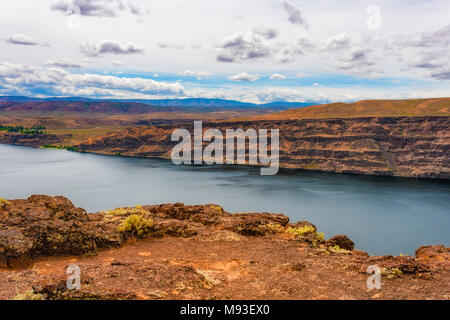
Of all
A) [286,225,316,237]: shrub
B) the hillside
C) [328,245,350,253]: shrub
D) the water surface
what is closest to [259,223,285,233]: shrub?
[286,225,316,237]: shrub

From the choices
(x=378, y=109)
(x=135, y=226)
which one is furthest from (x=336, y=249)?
(x=378, y=109)

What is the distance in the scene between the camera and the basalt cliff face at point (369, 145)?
374 feet

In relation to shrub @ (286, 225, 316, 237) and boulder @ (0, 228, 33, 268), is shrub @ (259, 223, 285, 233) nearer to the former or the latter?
shrub @ (286, 225, 316, 237)

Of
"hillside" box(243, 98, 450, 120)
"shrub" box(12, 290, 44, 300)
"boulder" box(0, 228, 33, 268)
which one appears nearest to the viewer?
"shrub" box(12, 290, 44, 300)

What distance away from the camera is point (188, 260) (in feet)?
43.8

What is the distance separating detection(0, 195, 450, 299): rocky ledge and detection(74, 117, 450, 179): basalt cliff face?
11006 cm

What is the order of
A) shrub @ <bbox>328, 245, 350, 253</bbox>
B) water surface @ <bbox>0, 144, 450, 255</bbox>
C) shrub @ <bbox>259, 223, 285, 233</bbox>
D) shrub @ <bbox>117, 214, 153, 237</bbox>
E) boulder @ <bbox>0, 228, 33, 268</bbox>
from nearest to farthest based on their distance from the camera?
boulder @ <bbox>0, 228, 33, 268</bbox> < shrub @ <bbox>328, 245, 350, 253</bbox> < shrub @ <bbox>117, 214, 153, 237</bbox> < shrub @ <bbox>259, 223, 285, 233</bbox> < water surface @ <bbox>0, 144, 450, 255</bbox>

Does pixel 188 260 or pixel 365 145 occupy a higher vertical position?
pixel 188 260

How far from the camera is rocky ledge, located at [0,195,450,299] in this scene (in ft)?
31.6

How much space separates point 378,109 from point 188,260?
165 m

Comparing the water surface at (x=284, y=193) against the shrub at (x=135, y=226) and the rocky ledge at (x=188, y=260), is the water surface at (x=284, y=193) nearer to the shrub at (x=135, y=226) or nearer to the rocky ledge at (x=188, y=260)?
the rocky ledge at (x=188, y=260)

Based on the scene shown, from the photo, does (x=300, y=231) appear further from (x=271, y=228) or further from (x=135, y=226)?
(x=135, y=226)
